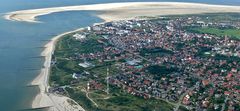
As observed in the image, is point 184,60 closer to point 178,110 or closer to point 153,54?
point 153,54

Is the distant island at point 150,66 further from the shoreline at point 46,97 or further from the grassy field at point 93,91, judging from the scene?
the shoreline at point 46,97

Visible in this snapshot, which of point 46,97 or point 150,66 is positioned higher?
point 150,66

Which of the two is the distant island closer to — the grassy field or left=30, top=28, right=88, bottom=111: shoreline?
the grassy field

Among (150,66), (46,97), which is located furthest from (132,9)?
(46,97)

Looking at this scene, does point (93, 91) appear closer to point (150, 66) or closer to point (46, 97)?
point (46, 97)

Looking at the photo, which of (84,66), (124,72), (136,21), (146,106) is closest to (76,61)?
(84,66)

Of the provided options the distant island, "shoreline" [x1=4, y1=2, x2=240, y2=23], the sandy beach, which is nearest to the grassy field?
the distant island
